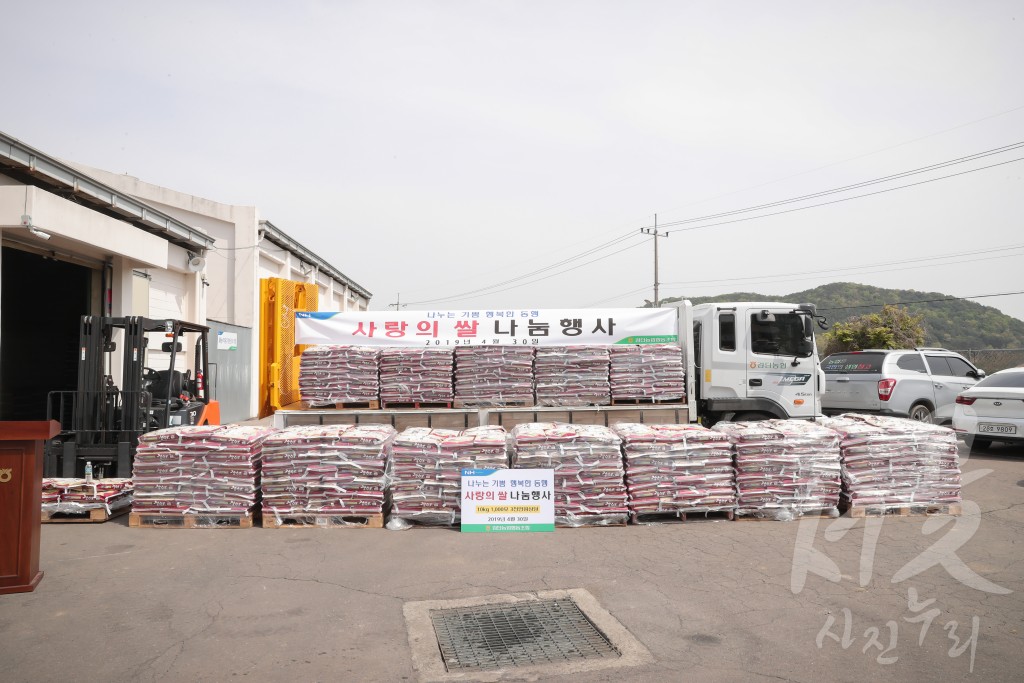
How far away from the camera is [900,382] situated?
14.2 m

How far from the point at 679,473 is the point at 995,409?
8353mm

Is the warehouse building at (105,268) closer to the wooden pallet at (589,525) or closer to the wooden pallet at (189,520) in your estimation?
the wooden pallet at (189,520)

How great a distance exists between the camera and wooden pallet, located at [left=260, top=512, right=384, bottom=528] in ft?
24.5

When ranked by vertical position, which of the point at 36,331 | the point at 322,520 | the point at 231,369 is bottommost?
the point at 322,520

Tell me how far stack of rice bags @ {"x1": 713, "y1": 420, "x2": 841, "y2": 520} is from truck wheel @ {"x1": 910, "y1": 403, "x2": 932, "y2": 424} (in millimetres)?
8316

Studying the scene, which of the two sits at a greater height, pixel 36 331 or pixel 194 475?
pixel 36 331

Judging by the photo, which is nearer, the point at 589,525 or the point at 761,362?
the point at 589,525

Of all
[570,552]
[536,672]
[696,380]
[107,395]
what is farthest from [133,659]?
[696,380]

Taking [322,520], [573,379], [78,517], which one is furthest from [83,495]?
[573,379]

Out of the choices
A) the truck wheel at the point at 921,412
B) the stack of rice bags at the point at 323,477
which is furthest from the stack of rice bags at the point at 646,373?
the truck wheel at the point at 921,412

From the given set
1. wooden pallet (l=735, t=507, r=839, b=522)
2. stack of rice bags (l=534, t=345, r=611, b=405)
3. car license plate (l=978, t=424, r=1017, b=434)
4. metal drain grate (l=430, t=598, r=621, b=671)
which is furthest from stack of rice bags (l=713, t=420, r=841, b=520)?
car license plate (l=978, t=424, r=1017, b=434)

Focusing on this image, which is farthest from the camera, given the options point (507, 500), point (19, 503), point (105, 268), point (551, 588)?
point (105, 268)

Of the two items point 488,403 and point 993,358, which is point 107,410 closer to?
point 488,403

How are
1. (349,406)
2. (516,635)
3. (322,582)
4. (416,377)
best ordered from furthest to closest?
(349,406) → (416,377) → (322,582) → (516,635)
